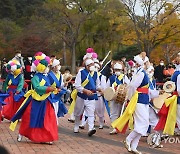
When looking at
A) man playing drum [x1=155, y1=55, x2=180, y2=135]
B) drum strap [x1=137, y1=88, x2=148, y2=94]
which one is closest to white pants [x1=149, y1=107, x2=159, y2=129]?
man playing drum [x1=155, y1=55, x2=180, y2=135]

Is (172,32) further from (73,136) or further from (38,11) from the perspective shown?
(73,136)

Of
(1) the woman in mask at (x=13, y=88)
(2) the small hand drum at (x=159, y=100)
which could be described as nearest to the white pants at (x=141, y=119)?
(2) the small hand drum at (x=159, y=100)

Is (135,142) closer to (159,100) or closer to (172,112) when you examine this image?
(172,112)

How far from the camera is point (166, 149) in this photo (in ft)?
27.5

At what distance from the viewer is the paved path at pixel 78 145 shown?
311 inches

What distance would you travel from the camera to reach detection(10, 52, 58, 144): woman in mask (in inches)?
329

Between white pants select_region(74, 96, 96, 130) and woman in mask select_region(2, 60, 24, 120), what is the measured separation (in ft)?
5.63

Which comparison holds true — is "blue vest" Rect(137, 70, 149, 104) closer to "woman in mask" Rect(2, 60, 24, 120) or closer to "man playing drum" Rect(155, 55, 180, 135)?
"man playing drum" Rect(155, 55, 180, 135)

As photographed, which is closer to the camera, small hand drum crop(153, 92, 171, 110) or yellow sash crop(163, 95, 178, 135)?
yellow sash crop(163, 95, 178, 135)

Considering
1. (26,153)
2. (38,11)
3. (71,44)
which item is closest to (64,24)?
(71,44)

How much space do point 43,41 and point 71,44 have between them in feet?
9.27

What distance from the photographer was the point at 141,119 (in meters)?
7.50

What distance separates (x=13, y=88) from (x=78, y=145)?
340 centimetres

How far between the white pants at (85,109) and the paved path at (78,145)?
0.31m
